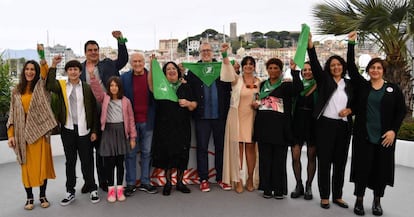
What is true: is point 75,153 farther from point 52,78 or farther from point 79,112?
point 52,78

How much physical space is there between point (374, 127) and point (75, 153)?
8.65ft

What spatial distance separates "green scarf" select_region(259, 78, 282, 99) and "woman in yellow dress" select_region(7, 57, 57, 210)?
1939mm

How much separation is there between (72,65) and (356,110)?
100 inches

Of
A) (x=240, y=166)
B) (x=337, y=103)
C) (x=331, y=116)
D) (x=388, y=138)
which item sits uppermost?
(x=337, y=103)

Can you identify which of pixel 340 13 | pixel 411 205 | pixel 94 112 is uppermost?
pixel 340 13

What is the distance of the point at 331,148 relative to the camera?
2.98 m

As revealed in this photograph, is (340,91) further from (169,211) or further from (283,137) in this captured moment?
(169,211)

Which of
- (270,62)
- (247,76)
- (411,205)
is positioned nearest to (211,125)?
(247,76)

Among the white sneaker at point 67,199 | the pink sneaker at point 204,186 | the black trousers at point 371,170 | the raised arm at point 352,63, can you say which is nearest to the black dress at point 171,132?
the pink sneaker at point 204,186

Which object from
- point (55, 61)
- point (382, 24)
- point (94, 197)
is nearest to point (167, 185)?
point (94, 197)

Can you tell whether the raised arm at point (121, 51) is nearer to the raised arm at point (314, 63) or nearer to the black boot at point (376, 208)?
the raised arm at point (314, 63)

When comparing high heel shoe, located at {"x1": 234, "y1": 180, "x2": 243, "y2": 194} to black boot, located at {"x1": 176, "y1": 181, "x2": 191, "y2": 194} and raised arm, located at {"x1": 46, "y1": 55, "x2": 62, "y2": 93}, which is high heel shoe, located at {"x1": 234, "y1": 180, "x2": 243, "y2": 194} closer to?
black boot, located at {"x1": 176, "y1": 181, "x2": 191, "y2": 194}

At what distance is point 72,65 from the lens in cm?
314

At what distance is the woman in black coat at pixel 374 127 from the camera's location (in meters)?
2.75
